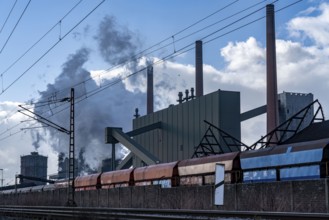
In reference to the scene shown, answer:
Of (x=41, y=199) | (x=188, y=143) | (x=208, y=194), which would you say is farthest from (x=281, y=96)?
(x=208, y=194)

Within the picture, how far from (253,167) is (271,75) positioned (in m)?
47.9

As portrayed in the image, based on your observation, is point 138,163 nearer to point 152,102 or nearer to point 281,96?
point 152,102

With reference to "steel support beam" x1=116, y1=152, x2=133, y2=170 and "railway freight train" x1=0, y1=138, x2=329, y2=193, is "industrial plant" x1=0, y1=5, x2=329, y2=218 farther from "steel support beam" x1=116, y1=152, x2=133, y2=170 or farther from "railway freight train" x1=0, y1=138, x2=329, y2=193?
"steel support beam" x1=116, y1=152, x2=133, y2=170

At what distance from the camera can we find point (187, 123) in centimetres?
7975

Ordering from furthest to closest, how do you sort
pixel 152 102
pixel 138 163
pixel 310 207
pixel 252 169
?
pixel 152 102 → pixel 138 163 → pixel 252 169 → pixel 310 207

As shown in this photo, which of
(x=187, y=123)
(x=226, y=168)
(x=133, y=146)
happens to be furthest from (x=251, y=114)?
(x=226, y=168)

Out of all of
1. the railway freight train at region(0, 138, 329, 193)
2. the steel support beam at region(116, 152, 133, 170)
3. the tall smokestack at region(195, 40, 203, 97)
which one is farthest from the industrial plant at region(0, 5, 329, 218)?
the steel support beam at region(116, 152, 133, 170)

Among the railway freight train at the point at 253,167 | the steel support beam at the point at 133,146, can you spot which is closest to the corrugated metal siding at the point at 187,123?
the steel support beam at the point at 133,146

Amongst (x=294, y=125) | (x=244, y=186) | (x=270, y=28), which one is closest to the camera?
(x=244, y=186)

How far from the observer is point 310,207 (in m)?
20.8

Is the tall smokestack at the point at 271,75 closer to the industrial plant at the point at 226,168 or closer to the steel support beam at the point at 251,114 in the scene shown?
the industrial plant at the point at 226,168

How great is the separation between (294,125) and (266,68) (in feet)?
49.2

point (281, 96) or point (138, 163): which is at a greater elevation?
point (281, 96)

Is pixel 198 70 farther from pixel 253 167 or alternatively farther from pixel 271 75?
pixel 253 167
